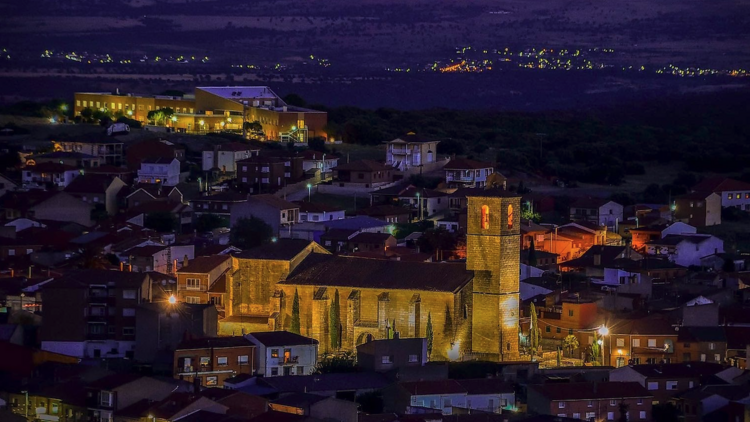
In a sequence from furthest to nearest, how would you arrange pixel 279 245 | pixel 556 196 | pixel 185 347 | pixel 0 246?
pixel 556 196 < pixel 0 246 < pixel 279 245 < pixel 185 347

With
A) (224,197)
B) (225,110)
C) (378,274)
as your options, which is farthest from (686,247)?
(225,110)

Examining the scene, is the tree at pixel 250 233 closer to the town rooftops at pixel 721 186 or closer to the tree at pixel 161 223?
the tree at pixel 161 223

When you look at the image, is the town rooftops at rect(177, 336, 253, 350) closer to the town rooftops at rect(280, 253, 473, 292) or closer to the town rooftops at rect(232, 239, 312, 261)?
Answer: the town rooftops at rect(280, 253, 473, 292)

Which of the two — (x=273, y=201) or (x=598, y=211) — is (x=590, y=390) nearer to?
(x=273, y=201)

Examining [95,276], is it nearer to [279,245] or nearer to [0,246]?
[279,245]

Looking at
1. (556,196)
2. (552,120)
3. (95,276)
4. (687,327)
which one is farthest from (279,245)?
(552,120)

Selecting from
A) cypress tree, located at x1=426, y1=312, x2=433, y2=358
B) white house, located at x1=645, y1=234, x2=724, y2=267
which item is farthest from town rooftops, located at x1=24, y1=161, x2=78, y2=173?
cypress tree, located at x1=426, y1=312, x2=433, y2=358

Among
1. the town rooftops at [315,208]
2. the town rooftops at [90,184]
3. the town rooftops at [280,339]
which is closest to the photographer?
the town rooftops at [280,339]

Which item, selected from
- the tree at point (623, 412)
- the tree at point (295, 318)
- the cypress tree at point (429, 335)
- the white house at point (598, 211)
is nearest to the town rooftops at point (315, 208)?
the white house at point (598, 211)
